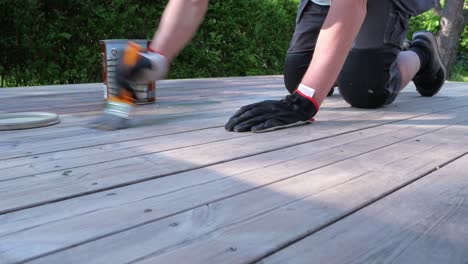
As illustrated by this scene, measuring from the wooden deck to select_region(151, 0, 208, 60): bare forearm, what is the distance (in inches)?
9.4

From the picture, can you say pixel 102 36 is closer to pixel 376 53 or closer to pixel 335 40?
pixel 376 53

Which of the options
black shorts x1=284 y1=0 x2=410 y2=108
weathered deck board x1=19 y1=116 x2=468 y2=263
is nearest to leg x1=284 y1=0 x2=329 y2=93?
black shorts x1=284 y1=0 x2=410 y2=108

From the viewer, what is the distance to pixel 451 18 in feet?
20.4

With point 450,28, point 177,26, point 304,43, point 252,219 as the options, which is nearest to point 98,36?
point 304,43

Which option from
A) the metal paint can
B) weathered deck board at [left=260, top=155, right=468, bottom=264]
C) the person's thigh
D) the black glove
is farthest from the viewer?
the person's thigh

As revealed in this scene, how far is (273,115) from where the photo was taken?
141 centimetres

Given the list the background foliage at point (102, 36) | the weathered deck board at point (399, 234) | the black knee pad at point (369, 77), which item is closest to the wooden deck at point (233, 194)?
the weathered deck board at point (399, 234)

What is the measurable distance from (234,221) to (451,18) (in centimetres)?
637

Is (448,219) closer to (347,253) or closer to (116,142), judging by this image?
(347,253)

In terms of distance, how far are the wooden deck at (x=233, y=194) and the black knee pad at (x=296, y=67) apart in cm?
56

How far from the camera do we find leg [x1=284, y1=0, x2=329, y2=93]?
206 centimetres

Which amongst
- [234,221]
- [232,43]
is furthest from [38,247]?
[232,43]

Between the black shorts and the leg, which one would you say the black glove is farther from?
the leg

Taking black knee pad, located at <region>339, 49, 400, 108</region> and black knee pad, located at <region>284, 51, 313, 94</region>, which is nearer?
black knee pad, located at <region>339, 49, 400, 108</region>
